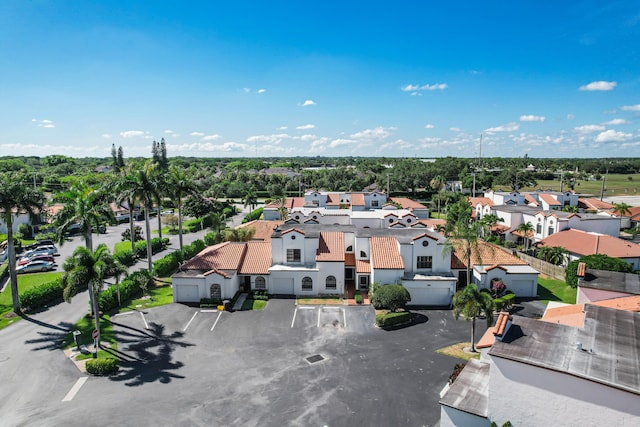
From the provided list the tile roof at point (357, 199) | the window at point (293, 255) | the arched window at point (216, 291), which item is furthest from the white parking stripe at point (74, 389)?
the tile roof at point (357, 199)

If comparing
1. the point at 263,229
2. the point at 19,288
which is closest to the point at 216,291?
the point at 19,288

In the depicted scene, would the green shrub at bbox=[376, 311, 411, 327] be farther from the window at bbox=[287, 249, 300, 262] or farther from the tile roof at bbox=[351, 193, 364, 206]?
the tile roof at bbox=[351, 193, 364, 206]

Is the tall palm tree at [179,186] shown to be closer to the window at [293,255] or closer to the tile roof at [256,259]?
the tile roof at [256,259]

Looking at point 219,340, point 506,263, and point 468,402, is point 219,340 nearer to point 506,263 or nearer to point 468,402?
point 468,402

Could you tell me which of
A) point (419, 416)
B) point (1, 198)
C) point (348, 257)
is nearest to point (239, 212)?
point (348, 257)

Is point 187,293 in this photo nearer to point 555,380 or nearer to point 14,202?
point 14,202

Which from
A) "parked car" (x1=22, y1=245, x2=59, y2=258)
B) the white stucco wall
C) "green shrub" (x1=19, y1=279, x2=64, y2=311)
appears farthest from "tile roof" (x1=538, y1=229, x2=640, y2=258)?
"parked car" (x1=22, y1=245, x2=59, y2=258)

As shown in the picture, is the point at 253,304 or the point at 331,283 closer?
the point at 253,304
